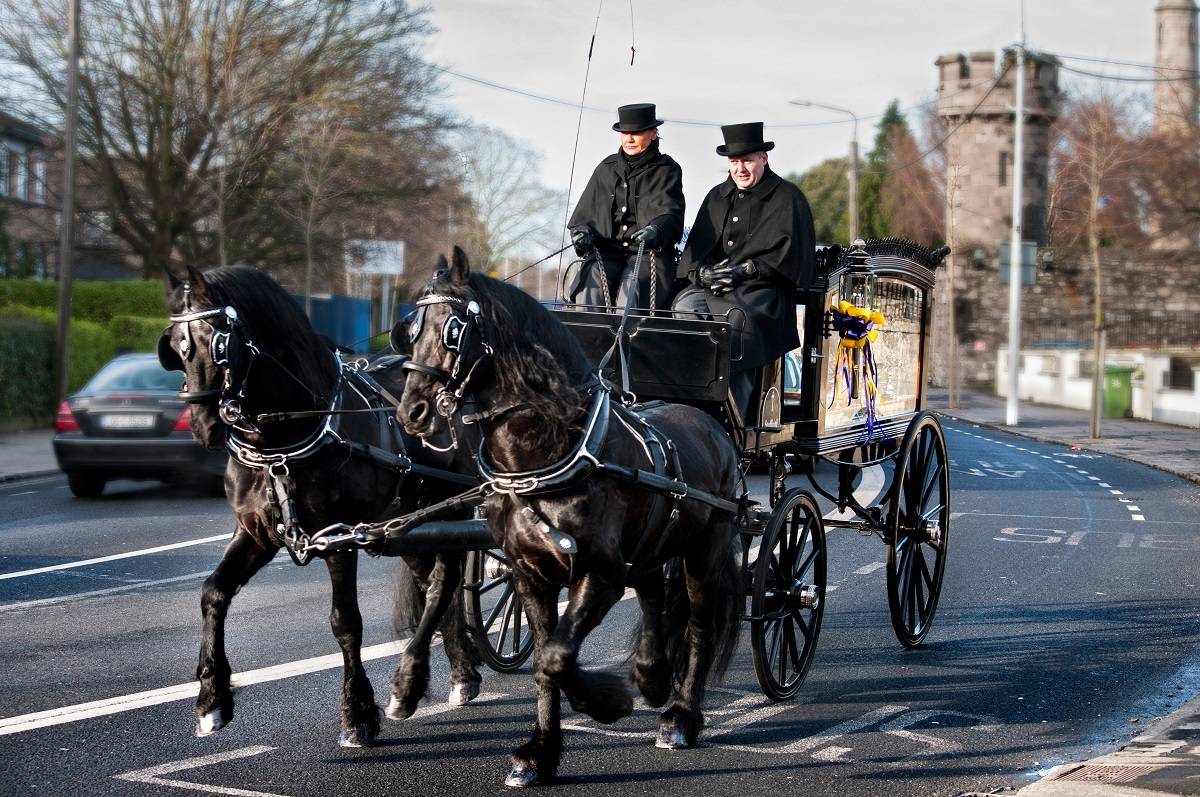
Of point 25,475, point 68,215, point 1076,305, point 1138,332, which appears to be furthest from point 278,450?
point 1076,305

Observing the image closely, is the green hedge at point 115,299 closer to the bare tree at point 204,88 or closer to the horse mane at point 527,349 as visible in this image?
the bare tree at point 204,88

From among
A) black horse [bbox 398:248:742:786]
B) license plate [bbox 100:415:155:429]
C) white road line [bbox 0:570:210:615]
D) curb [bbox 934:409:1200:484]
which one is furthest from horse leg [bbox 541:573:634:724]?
license plate [bbox 100:415:155:429]

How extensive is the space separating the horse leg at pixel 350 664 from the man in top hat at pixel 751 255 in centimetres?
236

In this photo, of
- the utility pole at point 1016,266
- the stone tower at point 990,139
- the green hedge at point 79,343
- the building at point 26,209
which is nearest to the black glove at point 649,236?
the green hedge at point 79,343

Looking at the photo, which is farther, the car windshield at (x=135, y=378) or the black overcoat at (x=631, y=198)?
the car windshield at (x=135, y=378)

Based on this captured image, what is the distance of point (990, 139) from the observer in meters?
59.5

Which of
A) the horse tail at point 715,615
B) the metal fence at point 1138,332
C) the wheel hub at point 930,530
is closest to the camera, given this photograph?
the horse tail at point 715,615

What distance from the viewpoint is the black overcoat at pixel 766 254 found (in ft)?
26.1

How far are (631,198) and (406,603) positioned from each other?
8.46 feet

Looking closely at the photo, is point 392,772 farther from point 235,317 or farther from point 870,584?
point 870,584

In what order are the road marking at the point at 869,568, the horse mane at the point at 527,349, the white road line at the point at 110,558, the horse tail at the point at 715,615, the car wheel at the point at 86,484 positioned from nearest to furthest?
the horse mane at the point at 527,349
the horse tail at the point at 715,615
the white road line at the point at 110,558
the road marking at the point at 869,568
the car wheel at the point at 86,484

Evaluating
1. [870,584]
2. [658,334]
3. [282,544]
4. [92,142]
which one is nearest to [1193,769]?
[658,334]

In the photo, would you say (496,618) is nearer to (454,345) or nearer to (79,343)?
(454,345)

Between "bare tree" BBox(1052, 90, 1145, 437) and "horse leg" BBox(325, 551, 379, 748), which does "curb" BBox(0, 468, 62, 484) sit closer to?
"horse leg" BBox(325, 551, 379, 748)
